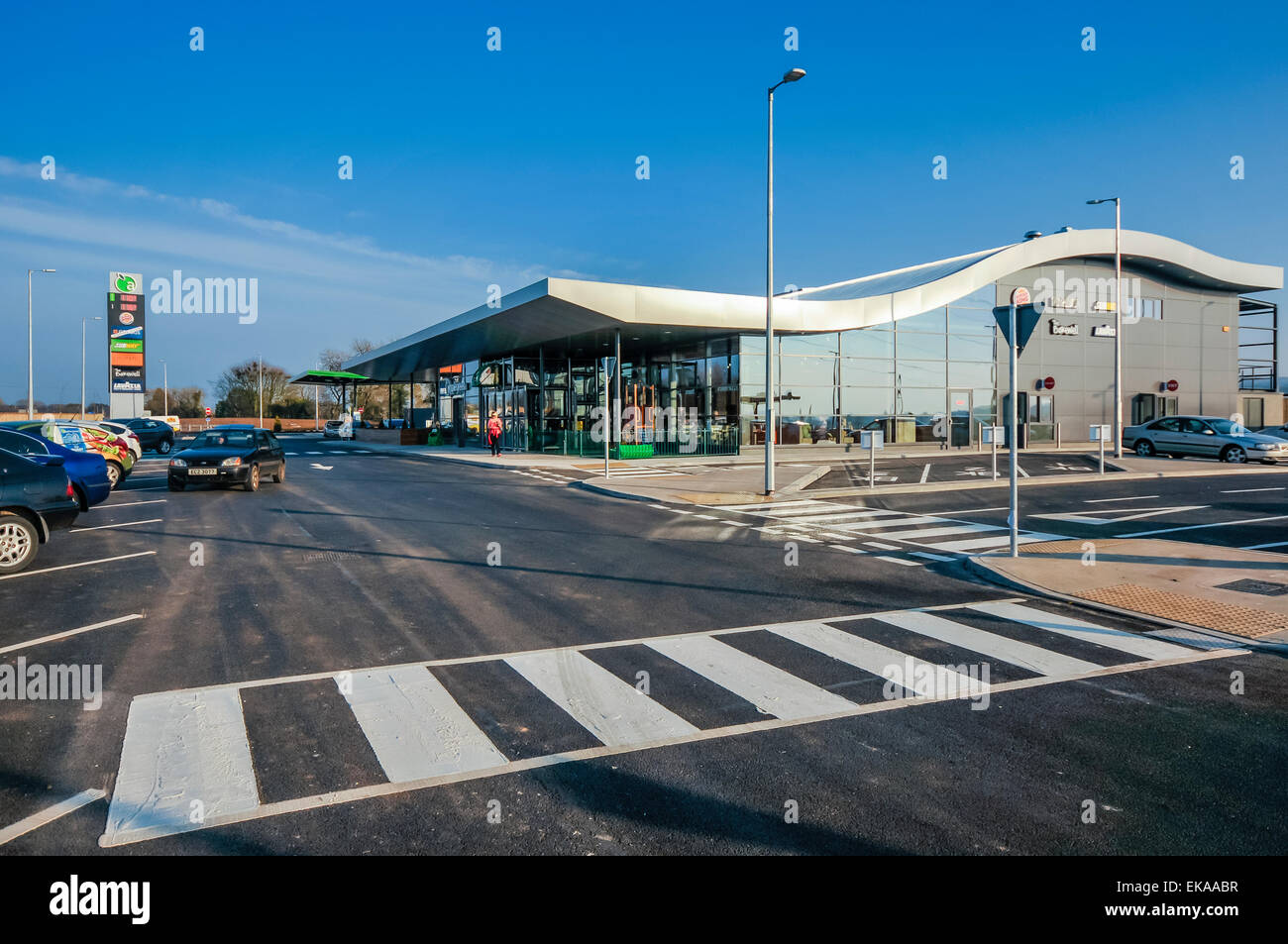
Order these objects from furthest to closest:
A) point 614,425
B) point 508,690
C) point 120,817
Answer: point 614,425 < point 508,690 < point 120,817

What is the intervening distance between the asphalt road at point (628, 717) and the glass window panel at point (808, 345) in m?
22.6

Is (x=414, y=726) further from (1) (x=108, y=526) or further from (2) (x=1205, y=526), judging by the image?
(2) (x=1205, y=526)

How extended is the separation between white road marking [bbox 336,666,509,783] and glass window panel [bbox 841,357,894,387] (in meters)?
30.0

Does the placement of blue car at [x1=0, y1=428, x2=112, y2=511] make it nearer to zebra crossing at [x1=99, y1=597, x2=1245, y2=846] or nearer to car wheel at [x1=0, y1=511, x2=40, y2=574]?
car wheel at [x1=0, y1=511, x2=40, y2=574]

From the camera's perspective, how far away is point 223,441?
69.5ft

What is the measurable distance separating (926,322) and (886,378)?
3122 millimetres

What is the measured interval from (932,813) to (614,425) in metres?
30.8

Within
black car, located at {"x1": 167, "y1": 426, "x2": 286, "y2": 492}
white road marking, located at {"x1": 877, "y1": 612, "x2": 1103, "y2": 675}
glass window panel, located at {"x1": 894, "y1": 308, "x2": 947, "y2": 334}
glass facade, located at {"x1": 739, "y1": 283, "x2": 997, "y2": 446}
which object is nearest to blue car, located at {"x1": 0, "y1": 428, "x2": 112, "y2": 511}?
black car, located at {"x1": 167, "y1": 426, "x2": 286, "y2": 492}


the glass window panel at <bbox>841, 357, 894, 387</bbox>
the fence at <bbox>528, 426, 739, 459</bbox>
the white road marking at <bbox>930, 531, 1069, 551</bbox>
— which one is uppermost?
the glass window panel at <bbox>841, 357, 894, 387</bbox>

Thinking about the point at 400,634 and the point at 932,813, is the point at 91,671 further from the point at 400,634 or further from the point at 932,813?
the point at 932,813

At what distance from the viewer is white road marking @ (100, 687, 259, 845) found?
13.1 ft

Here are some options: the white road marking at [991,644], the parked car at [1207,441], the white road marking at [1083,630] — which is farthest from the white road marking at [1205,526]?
the parked car at [1207,441]
